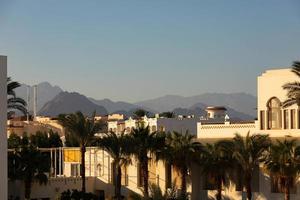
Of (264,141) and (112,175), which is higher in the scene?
(264,141)

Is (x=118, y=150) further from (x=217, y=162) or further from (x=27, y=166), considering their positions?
(x=217, y=162)

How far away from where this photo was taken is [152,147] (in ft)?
128

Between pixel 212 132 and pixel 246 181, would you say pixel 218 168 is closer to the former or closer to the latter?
pixel 246 181

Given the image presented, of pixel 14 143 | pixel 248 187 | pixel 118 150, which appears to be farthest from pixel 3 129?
pixel 14 143

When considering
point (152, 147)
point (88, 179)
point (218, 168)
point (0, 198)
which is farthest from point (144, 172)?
point (0, 198)

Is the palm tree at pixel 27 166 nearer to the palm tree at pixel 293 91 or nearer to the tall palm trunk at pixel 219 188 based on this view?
the tall palm trunk at pixel 219 188

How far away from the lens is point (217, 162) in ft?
120

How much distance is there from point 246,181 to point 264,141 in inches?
93.0

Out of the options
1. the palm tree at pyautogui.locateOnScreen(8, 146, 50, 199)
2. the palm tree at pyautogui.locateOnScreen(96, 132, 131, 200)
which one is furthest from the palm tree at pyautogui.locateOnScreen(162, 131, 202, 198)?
the palm tree at pyautogui.locateOnScreen(8, 146, 50, 199)

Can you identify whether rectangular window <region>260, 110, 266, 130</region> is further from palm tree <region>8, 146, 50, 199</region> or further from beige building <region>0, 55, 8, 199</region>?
beige building <region>0, 55, 8, 199</region>

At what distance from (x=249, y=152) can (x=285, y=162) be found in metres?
2.40

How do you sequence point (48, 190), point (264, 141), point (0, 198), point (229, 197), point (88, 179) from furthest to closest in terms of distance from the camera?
point (88, 179)
point (48, 190)
point (229, 197)
point (264, 141)
point (0, 198)

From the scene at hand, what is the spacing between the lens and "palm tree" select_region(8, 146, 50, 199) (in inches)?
1508

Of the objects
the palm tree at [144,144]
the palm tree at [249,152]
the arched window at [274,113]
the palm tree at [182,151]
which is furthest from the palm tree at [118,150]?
the arched window at [274,113]
